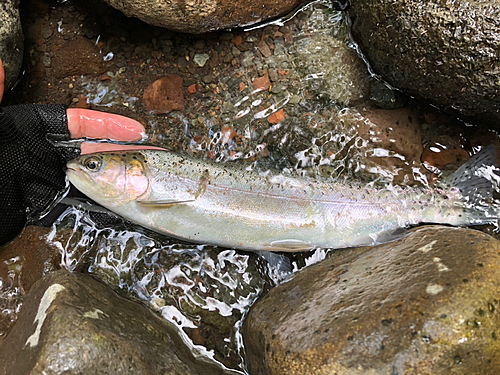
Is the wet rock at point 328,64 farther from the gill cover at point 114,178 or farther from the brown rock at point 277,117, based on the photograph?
the gill cover at point 114,178

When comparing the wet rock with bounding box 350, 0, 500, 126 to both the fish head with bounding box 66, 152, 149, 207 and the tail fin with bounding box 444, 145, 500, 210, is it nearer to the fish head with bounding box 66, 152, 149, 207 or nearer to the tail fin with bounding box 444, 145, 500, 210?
the tail fin with bounding box 444, 145, 500, 210

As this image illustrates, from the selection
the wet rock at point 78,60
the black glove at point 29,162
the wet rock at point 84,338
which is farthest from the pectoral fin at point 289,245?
the wet rock at point 78,60

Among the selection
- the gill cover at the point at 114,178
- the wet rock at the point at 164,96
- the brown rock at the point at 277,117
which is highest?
the wet rock at the point at 164,96

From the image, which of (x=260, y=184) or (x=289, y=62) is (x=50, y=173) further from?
(x=289, y=62)

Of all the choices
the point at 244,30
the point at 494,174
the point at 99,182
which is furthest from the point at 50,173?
the point at 494,174

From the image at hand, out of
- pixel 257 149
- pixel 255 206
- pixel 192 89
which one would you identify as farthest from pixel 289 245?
pixel 192 89

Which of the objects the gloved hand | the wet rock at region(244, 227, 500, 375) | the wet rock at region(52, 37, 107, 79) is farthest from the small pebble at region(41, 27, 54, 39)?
the wet rock at region(244, 227, 500, 375)
